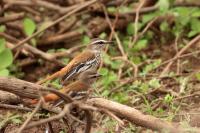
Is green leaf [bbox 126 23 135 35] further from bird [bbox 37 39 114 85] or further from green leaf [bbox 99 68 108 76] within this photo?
green leaf [bbox 99 68 108 76]

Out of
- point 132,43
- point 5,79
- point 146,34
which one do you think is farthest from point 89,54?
point 5,79

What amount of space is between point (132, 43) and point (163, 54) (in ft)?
1.62

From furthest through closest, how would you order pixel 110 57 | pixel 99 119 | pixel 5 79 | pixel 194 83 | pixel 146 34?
pixel 146 34 → pixel 110 57 → pixel 194 83 → pixel 99 119 → pixel 5 79

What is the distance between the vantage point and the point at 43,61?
29.1 feet

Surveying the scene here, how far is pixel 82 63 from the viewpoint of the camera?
285 inches

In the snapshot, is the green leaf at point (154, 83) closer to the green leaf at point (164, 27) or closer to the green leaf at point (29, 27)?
the green leaf at point (164, 27)

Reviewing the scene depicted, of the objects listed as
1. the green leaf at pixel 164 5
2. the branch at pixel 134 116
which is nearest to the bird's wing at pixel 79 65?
the green leaf at pixel 164 5

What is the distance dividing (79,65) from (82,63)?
2.7 inches

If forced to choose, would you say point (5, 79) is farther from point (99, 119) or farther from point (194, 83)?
point (194, 83)

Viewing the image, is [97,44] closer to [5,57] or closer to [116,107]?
[5,57]

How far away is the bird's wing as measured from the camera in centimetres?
700

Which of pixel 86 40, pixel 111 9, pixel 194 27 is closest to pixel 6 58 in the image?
pixel 86 40

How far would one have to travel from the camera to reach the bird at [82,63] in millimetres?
6938

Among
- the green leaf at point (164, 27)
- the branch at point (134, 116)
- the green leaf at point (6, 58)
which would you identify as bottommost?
the branch at point (134, 116)
